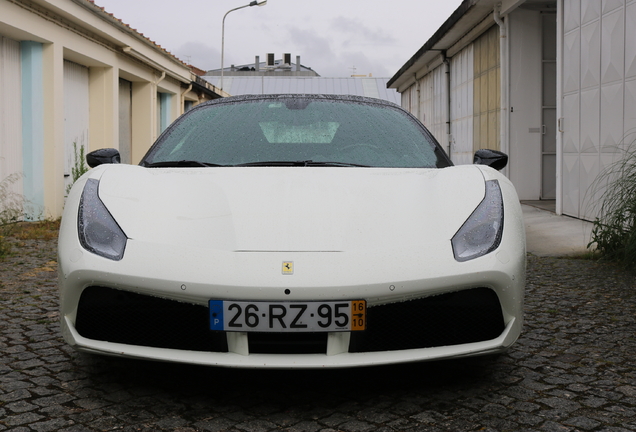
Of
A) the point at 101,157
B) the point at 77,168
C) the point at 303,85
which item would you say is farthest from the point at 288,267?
the point at 303,85

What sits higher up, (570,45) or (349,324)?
(570,45)

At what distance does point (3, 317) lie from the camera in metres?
4.01

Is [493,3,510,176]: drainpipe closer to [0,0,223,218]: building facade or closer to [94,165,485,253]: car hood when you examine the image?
[0,0,223,218]: building facade

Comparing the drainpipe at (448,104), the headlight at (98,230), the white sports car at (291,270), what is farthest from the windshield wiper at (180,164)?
the drainpipe at (448,104)

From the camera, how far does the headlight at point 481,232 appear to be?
2545 mm

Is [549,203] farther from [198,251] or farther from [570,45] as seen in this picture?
[198,251]

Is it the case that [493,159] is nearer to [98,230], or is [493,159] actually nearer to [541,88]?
[98,230]

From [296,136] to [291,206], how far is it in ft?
3.23

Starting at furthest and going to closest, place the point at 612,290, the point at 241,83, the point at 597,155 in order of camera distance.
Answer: the point at 241,83, the point at 597,155, the point at 612,290

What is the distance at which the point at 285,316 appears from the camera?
2357 millimetres

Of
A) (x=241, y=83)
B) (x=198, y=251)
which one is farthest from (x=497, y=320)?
(x=241, y=83)

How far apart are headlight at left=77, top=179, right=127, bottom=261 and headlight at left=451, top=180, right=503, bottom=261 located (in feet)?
3.93

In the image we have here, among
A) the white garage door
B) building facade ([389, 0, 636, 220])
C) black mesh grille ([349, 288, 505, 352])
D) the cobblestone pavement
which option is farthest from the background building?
black mesh grille ([349, 288, 505, 352])

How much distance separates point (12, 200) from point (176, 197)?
7.28 m
